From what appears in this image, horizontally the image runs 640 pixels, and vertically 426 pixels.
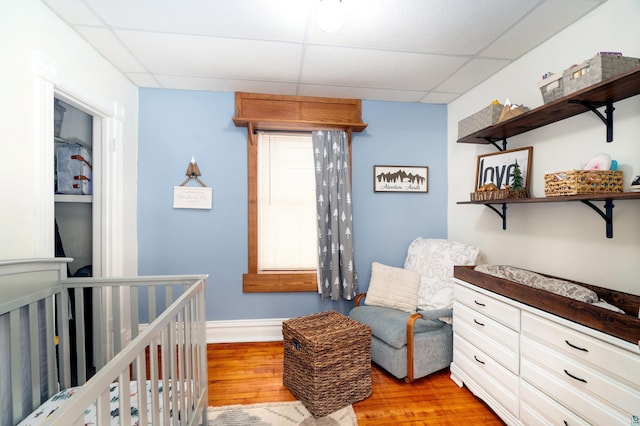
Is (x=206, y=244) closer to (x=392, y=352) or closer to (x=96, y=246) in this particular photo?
(x=96, y=246)

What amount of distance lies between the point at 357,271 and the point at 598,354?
6.18ft

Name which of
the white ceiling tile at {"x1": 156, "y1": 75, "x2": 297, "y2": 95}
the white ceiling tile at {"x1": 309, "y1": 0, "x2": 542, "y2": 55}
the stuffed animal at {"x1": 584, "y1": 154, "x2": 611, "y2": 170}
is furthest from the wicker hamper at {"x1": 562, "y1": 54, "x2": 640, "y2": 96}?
the white ceiling tile at {"x1": 156, "y1": 75, "x2": 297, "y2": 95}

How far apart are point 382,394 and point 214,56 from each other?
8.71 feet

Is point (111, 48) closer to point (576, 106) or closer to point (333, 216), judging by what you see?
point (333, 216)

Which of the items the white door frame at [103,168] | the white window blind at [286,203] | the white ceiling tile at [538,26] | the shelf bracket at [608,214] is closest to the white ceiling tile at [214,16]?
the white door frame at [103,168]

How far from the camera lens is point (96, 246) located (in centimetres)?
225

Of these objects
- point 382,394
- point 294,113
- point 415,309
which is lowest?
point 382,394

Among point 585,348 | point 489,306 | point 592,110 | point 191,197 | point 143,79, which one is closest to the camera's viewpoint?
point 585,348

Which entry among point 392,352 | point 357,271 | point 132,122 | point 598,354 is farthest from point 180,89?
point 598,354

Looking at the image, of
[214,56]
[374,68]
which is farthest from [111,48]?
[374,68]

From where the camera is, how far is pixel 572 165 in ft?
5.75

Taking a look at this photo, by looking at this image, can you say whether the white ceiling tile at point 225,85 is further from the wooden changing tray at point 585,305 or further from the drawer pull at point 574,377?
the drawer pull at point 574,377

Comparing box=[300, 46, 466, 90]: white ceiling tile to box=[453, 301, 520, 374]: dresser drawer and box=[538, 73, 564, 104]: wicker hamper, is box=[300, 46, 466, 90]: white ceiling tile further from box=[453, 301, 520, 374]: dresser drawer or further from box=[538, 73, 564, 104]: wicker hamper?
box=[453, 301, 520, 374]: dresser drawer

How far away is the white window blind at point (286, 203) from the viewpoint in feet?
9.43
